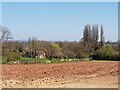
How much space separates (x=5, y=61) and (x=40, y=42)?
30.4 ft

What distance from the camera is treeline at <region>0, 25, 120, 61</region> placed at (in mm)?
19105

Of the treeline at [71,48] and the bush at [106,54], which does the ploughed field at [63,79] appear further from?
the bush at [106,54]

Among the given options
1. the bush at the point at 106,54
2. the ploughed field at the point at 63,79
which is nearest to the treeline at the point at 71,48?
the bush at the point at 106,54

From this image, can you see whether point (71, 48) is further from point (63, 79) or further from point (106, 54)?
point (63, 79)

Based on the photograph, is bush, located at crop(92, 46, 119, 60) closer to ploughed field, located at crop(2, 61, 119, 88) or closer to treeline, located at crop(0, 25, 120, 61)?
treeline, located at crop(0, 25, 120, 61)

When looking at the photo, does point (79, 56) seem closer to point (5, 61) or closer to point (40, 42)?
point (40, 42)

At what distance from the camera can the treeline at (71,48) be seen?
19105 mm

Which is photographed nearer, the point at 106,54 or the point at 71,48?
the point at 106,54

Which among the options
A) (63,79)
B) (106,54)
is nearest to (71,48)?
(106,54)

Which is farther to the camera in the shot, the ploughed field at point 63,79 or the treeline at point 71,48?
the treeline at point 71,48

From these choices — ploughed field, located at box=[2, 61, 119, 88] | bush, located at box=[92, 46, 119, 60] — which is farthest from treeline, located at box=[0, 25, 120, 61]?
ploughed field, located at box=[2, 61, 119, 88]

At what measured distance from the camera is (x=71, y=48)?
24.2 m

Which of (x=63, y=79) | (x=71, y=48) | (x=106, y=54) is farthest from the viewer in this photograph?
(x=71, y=48)

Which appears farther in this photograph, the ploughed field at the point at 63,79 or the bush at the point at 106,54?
the bush at the point at 106,54
